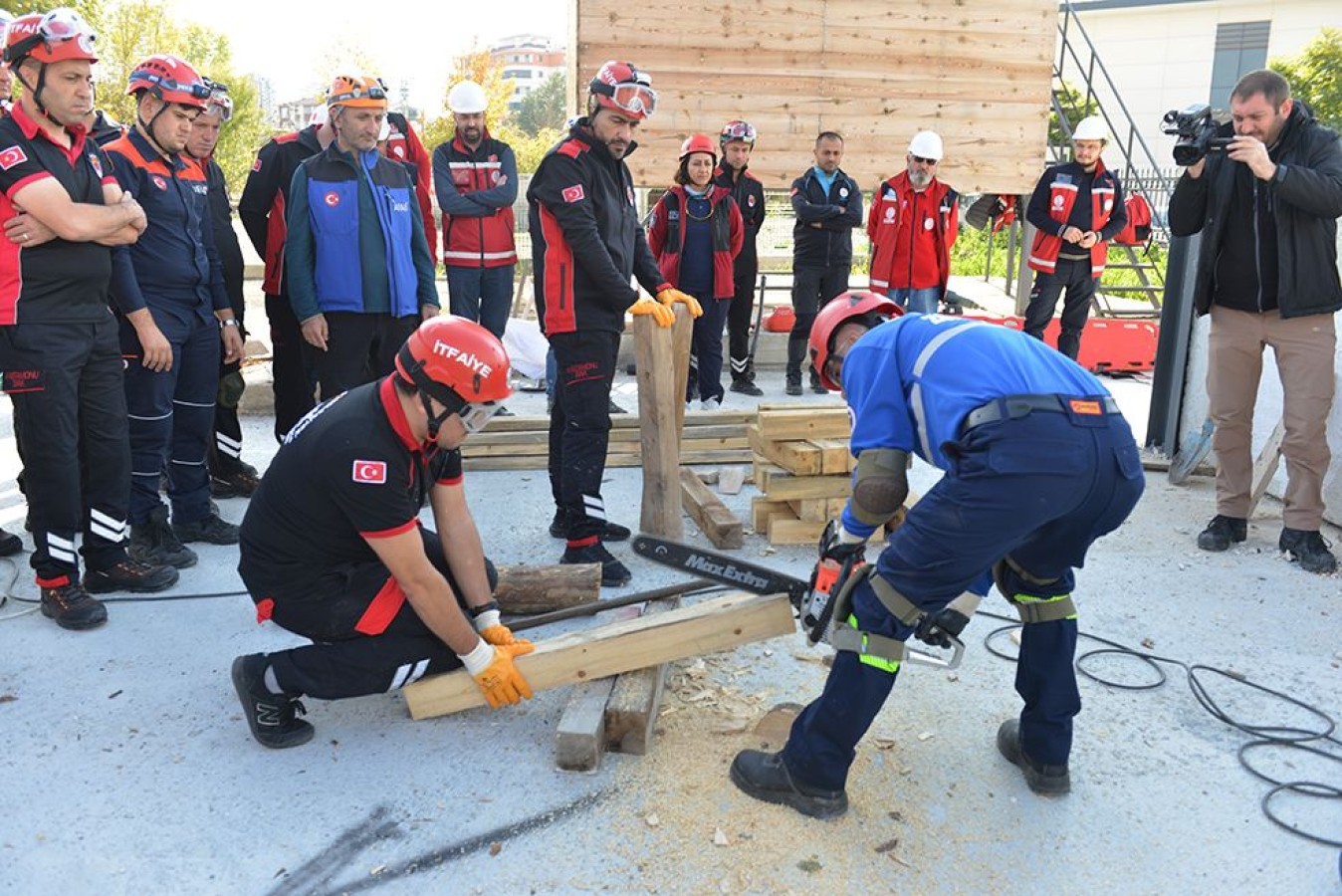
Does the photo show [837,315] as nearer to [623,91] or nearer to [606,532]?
[623,91]

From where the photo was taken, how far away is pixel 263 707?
3.39 meters

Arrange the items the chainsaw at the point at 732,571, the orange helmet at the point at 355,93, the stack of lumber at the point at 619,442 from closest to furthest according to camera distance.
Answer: the chainsaw at the point at 732,571 < the orange helmet at the point at 355,93 < the stack of lumber at the point at 619,442

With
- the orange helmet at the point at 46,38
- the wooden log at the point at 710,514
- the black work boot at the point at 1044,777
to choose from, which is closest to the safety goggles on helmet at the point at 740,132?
the wooden log at the point at 710,514

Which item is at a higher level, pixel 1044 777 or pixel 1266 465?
pixel 1266 465

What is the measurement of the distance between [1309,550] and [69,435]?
5.82 metres

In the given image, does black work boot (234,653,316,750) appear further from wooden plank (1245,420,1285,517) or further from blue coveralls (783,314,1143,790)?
wooden plank (1245,420,1285,517)

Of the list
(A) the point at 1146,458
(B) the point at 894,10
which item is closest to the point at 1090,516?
(A) the point at 1146,458

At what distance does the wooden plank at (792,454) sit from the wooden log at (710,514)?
0.39 m

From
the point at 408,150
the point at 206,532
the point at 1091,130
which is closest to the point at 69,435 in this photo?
the point at 206,532

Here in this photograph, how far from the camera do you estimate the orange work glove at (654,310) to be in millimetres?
4834

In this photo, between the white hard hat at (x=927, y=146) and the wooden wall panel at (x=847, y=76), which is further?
the wooden wall panel at (x=847, y=76)

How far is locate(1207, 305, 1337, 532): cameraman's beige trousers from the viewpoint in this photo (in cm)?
527

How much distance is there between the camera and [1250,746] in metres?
3.55

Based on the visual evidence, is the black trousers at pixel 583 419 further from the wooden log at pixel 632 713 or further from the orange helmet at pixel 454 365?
the orange helmet at pixel 454 365
